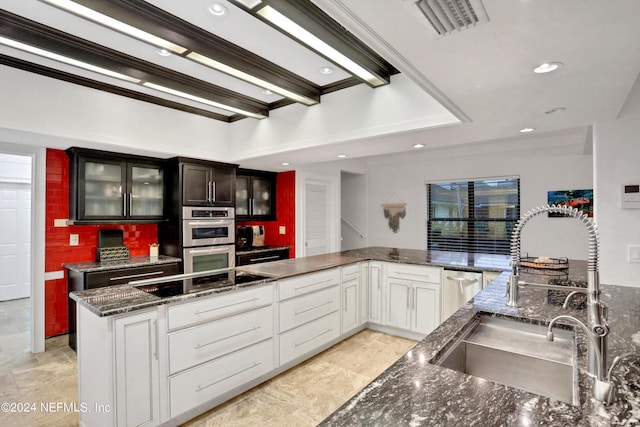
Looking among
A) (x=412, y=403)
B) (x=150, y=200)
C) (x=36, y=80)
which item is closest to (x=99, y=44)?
(x=36, y=80)

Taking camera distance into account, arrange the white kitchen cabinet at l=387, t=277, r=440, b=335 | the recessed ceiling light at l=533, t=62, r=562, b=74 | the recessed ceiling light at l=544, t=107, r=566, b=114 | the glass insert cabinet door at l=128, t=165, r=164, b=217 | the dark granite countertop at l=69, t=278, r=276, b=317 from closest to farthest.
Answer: the recessed ceiling light at l=533, t=62, r=562, b=74
the dark granite countertop at l=69, t=278, r=276, b=317
the recessed ceiling light at l=544, t=107, r=566, b=114
the white kitchen cabinet at l=387, t=277, r=440, b=335
the glass insert cabinet door at l=128, t=165, r=164, b=217

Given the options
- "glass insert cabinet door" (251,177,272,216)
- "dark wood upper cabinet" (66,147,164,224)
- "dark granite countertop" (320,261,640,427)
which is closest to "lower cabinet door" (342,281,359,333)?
"dark granite countertop" (320,261,640,427)

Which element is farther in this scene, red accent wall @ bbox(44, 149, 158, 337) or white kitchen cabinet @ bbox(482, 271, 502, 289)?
red accent wall @ bbox(44, 149, 158, 337)

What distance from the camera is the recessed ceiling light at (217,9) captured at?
2059 mm

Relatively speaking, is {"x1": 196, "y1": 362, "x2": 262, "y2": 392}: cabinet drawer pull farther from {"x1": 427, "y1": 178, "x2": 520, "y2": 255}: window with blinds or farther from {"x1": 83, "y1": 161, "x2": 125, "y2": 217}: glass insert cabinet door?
{"x1": 427, "y1": 178, "x2": 520, "y2": 255}: window with blinds

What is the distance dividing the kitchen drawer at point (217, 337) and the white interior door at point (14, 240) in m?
4.83

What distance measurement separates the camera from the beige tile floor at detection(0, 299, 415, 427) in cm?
223

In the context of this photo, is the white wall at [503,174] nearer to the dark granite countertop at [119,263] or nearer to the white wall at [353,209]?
the white wall at [353,209]

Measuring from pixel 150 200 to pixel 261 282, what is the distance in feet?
7.91

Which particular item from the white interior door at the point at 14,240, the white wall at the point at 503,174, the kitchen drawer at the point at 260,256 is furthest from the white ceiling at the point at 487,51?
the white interior door at the point at 14,240

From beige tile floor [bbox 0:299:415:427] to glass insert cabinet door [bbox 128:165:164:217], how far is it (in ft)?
5.36

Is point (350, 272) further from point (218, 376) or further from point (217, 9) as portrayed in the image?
point (217, 9)

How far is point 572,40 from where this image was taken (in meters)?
1.38

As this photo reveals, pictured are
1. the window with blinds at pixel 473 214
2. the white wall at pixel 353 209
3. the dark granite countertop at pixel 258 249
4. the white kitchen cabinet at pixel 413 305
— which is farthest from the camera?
the white wall at pixel 353 209
